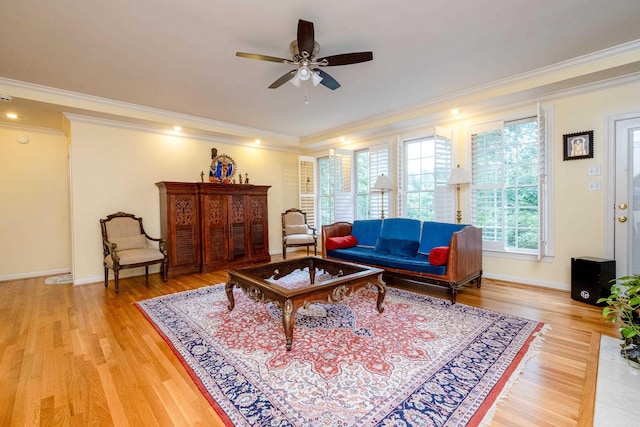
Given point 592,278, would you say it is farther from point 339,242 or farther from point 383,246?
point 339,242

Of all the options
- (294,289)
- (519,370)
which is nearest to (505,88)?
(519,370)

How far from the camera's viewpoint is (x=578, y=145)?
11.4 ft

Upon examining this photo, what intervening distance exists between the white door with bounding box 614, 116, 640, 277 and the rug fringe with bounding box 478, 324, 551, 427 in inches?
63.9

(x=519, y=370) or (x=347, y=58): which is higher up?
(x=347, y=58)

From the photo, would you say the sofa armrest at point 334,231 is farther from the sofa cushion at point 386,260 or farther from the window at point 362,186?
the window at point 362,186

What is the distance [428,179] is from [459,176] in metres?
0.74

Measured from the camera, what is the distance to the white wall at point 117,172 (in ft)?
13.9

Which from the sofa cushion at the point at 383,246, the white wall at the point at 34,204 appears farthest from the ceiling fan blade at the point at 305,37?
the white wall at the point at 34,204

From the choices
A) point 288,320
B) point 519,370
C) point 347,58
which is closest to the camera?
point 519,370

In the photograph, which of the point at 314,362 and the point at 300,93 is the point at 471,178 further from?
the point at 314,362

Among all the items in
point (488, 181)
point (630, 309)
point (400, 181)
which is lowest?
point (630, 309)

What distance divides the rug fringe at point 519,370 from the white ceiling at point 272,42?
106 inches

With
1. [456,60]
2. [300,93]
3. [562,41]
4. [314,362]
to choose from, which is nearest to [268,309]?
[314,362]

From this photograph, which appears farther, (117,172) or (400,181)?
(400,181)
